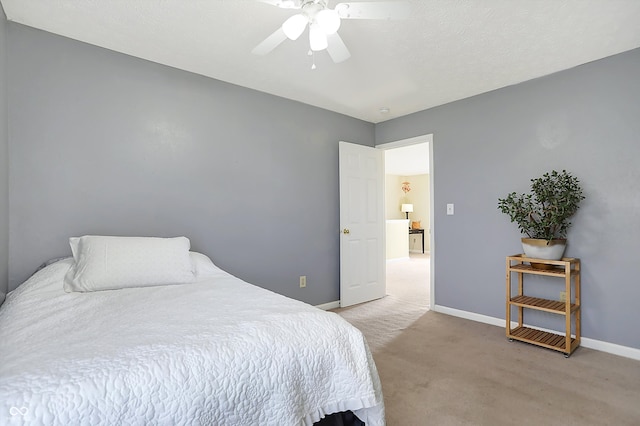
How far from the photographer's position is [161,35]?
2207 mm

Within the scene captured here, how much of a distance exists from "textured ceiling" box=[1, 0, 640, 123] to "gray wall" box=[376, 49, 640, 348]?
0.24 metres

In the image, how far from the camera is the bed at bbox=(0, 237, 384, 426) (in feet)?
2.85

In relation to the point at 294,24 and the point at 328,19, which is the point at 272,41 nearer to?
the point at 294,24

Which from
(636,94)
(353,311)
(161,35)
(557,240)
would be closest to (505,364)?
(557,240)

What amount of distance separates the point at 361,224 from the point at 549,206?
196 cm

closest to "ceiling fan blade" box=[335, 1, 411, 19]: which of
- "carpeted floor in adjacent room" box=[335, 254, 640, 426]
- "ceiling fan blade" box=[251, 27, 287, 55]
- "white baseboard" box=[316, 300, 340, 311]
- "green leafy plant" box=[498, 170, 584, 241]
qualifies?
"ceiling fan blade" box=[251, 27, 287, 55]

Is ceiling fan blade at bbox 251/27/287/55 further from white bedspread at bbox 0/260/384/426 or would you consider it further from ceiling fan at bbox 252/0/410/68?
white bedspread at bbox 0/260/384/426

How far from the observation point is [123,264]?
191 cm

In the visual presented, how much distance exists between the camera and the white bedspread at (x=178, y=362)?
867 millimetres

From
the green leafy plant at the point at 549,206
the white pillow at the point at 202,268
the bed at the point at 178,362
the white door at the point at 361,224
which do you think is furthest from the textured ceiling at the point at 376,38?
the bed at the point at 178,362

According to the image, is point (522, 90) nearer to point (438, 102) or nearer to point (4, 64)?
point (438, 102)

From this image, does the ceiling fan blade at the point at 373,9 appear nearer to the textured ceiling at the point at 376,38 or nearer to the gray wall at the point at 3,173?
the textured ceiling at the point at 376,38

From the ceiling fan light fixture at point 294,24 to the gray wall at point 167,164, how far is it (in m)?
1.45

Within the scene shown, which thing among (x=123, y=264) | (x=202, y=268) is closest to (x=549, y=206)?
(x=202, y=268)
